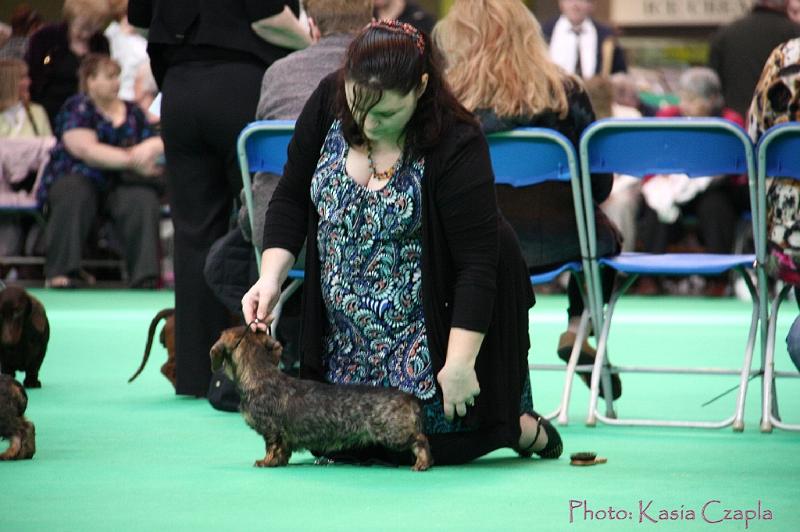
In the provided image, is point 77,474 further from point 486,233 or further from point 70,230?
point 70,230

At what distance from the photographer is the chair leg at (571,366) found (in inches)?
161

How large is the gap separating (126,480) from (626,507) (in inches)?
41.2

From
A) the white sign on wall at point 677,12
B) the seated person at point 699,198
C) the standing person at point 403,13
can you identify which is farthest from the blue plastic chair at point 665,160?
the white sign on wall at point 677,12

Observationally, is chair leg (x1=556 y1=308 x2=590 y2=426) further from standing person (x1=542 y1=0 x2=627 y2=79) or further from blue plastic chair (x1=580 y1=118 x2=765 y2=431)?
standing person (x1=542 y1=0 x2=627 y2=79)

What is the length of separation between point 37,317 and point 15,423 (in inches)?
70.9

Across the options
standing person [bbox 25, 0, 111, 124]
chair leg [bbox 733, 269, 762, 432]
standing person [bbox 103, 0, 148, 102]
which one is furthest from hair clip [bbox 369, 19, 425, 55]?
standing person [bbox 103, 0, 148, 102]

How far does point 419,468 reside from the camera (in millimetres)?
3182

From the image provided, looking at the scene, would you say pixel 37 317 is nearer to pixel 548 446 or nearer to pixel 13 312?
pixel 13 312

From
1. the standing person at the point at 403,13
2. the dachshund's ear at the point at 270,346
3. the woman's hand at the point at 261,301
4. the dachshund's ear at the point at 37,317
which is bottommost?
the dachshund's ear at the point at 37,317

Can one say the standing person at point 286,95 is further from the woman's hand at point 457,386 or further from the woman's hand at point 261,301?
the woman's hand at point 457,386

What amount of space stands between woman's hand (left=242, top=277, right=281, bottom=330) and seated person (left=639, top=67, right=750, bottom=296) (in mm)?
6345

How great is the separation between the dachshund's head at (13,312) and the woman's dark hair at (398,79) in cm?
204

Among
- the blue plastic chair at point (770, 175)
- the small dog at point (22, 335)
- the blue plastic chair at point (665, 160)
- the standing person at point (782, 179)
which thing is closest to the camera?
the standing person at point (782, 179)

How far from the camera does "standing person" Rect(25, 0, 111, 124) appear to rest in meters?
10.2
